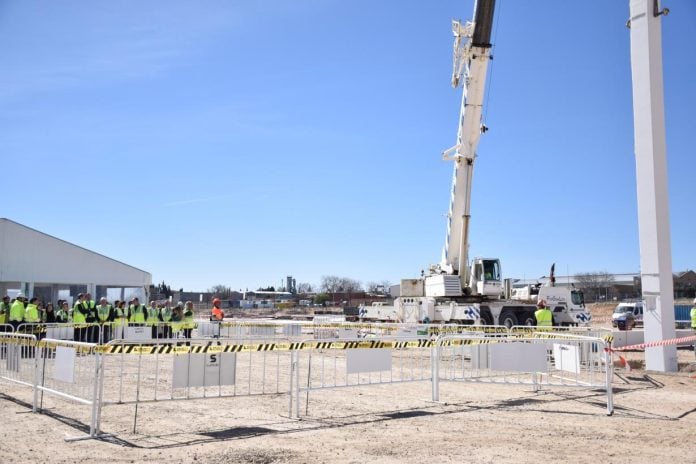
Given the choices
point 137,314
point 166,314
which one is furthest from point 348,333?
point 137,314

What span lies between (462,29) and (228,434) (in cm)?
1946

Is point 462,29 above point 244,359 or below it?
above

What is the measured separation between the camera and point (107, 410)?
10.1 metres

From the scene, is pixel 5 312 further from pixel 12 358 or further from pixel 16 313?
pixel 12 358

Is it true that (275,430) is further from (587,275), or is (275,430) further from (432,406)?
(587,275)

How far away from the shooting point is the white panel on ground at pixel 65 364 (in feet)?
30.0

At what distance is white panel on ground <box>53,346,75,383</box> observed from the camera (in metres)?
9.14

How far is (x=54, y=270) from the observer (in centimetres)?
3569

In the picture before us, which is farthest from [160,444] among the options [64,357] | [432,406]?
[432,406]

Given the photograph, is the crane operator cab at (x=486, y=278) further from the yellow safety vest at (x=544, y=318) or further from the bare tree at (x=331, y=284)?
the bare tree at (x=331, y=284)

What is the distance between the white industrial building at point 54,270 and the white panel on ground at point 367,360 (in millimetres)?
29561

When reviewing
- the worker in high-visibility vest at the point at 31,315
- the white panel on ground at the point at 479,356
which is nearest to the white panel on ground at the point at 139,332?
the worker in high-visibility vest at the point at 31,315

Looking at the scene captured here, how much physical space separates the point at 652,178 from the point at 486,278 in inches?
365

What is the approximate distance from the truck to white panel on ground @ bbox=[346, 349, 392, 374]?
1360cm
